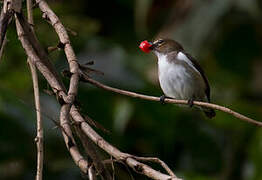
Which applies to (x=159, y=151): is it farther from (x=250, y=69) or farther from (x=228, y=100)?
(x=250, y=69)

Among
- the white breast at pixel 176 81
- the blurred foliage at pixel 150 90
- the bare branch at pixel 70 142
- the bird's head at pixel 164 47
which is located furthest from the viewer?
the blurred foliage at pixel 150 90

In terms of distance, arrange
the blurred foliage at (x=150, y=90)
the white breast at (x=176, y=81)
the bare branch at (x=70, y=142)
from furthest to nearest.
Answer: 1. the blurred foliage at (x=150, y=90)
2. the white breast at (x=176, y=81)
3. the bare branch at (x=70, y=142)

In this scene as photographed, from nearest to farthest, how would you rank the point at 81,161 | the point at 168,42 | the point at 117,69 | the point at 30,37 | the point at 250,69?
1. the point at 81,161
2. the point at 30,37
3. the point at 168,42
4. the point at 117,69
5. the point at 250,69

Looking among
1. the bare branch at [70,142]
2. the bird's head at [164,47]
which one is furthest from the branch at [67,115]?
the bird's head at [164,47]

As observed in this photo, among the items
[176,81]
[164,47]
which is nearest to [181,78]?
[176,81]

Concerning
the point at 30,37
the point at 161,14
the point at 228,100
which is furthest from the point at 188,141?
the point at 30,37

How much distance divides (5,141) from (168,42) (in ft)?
4.76

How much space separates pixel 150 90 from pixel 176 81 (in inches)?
31.6

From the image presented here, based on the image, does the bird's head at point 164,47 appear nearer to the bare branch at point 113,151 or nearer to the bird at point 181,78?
the bird at point 181,78

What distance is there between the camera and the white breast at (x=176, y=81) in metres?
3.54

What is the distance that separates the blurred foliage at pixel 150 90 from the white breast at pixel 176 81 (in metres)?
0.61

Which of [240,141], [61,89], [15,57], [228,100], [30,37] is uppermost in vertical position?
[15,57]

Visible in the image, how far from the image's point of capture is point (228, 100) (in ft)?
17.8

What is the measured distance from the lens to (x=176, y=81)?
354 centimetres
